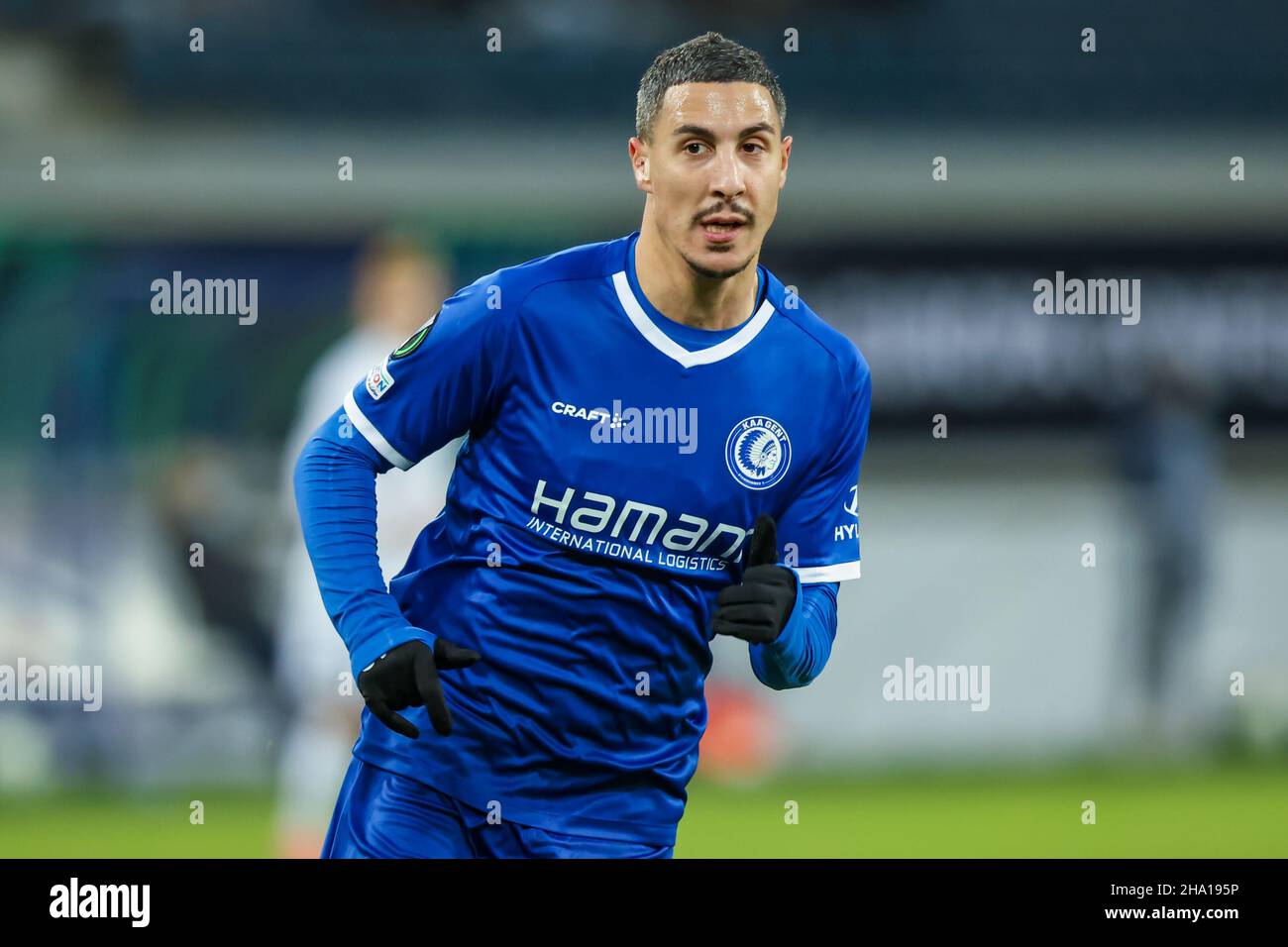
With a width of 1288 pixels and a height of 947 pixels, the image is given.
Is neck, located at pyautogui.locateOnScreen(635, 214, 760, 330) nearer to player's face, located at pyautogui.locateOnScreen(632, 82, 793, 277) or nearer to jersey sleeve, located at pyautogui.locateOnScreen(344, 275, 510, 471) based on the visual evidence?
player's face, located at pyautogui.locateOnScreen(632, 82, 793, 277)

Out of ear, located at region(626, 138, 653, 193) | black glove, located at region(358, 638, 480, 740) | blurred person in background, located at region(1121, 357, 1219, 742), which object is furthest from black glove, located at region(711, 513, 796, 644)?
blurred person in background, located at region(1121, 357, 1219, 742)

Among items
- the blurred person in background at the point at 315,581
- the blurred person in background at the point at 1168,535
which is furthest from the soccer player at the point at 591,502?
the blurred person in background at the point at 1168,535

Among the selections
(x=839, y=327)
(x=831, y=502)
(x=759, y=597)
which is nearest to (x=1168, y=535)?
(x=839, y=327)

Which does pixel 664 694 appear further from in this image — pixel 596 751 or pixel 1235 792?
pixel 1235 792

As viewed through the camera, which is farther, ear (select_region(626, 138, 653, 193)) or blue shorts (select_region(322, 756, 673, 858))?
ear (select_region(626, 138, 653, 193))

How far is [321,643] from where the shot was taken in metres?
7.03

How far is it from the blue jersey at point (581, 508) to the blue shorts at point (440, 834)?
3 cm

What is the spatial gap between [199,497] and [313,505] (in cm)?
638

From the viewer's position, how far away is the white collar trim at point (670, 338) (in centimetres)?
361

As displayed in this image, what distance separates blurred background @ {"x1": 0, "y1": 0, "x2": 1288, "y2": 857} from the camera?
943 centimetres

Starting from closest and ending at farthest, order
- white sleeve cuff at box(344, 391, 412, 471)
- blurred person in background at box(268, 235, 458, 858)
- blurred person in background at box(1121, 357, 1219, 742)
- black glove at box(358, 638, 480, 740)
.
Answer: black glove at box(358, 638, 480, 740)
white sleeve cuff at box(344, 391, 412, 471)
blurred person in background at box(268, 235, 458, 858)
blurred person in background at box(1121, 357, 1219, 742)

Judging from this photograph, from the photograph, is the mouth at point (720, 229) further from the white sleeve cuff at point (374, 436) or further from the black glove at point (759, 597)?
the white sleeve cuff at point (374, 436)

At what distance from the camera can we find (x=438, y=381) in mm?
3531
